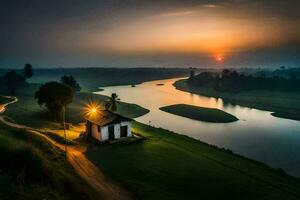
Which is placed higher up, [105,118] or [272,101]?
[105,118]

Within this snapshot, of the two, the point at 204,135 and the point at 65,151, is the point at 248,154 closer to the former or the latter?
the point at 204,135

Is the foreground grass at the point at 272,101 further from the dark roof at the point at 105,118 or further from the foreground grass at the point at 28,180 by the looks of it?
the foreground grass at the point at 28,180

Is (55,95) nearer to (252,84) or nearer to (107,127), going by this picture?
(107,127)

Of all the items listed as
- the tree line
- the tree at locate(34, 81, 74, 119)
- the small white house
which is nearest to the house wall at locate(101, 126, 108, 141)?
the small white house

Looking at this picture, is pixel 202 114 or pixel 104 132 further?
pixel 202 114

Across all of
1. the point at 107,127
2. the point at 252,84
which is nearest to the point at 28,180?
the point at 107,127

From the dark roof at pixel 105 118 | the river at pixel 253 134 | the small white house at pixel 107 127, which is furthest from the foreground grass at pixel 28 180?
the river at pixel 253 134

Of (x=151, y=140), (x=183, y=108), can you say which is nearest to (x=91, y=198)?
(x=151, y=140)

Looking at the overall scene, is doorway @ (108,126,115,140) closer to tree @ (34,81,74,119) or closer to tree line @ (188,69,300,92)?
tree @ (34,81,74,119)
